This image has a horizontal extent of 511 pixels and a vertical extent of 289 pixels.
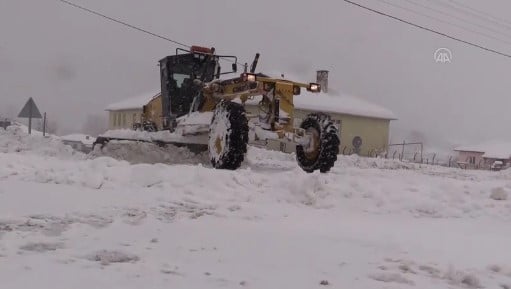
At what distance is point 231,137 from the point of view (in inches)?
394

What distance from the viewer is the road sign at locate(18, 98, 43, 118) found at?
20203mm

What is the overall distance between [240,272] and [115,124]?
4965 centimetres

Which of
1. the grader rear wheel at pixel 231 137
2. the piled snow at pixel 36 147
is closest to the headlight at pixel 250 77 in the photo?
the grader rear wheel at pixel 231 137

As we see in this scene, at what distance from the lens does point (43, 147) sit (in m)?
13.0

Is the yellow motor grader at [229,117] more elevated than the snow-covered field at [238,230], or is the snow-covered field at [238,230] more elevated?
the yellow motor grader at [229,117]

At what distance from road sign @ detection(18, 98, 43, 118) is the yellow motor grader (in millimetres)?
7839

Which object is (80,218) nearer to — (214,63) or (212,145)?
(212,145)

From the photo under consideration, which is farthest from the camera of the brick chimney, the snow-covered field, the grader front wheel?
the brick chimney

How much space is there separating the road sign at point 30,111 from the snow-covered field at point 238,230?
1213 centimetres

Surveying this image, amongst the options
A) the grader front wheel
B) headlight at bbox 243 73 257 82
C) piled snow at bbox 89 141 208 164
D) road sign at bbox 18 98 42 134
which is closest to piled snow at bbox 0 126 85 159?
piled snow at bbox 89 141 208 164

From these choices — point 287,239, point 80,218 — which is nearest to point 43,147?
point 80,218

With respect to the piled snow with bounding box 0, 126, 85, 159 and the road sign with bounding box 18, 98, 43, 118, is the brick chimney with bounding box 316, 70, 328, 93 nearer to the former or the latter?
the road sign with bounding box 18, 98, 43, 118

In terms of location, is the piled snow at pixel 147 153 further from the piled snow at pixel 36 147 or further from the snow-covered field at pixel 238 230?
the snow-covered field at pixel 238 230

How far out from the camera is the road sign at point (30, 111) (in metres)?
20.2
